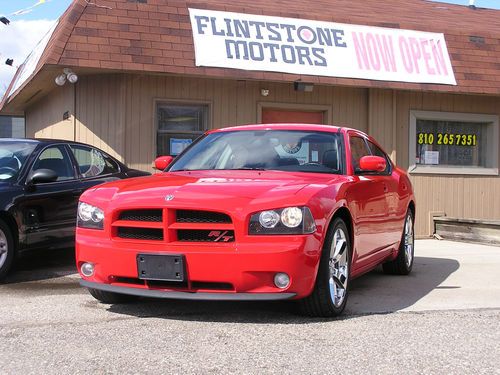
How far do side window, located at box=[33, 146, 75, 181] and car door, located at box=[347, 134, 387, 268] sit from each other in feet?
10.9

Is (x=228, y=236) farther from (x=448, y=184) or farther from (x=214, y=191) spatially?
(x=448, y=184)

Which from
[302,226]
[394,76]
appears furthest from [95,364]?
[394,76]

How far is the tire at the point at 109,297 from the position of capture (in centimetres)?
521

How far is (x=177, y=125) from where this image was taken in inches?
443

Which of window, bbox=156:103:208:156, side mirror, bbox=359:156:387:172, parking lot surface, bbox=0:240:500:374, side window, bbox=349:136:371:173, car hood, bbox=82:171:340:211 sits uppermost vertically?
window, bbox=156:103:208:156

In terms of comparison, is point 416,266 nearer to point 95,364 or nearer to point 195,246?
point 195,246

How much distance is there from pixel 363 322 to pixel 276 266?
913 millimetres

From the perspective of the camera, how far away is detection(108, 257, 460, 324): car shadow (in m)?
4.88

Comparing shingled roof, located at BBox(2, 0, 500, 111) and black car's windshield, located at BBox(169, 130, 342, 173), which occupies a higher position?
shingled roof, located at BBox(2, 0, 500, 111)

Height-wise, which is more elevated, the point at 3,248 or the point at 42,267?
the point at 3,248

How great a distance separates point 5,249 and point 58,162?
141 centimetres

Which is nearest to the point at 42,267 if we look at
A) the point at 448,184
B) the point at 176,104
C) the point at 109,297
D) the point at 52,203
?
the point at 52,203

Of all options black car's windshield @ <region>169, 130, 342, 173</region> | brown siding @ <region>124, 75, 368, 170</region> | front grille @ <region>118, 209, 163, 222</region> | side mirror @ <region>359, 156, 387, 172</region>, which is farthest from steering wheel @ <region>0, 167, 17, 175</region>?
brown siding @ <region>124, 75, 368, 170</region>

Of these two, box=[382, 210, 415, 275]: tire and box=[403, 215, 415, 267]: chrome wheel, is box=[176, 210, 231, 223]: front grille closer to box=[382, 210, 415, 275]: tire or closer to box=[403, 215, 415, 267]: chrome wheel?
box=[382, 210, 415, 275]: tire
